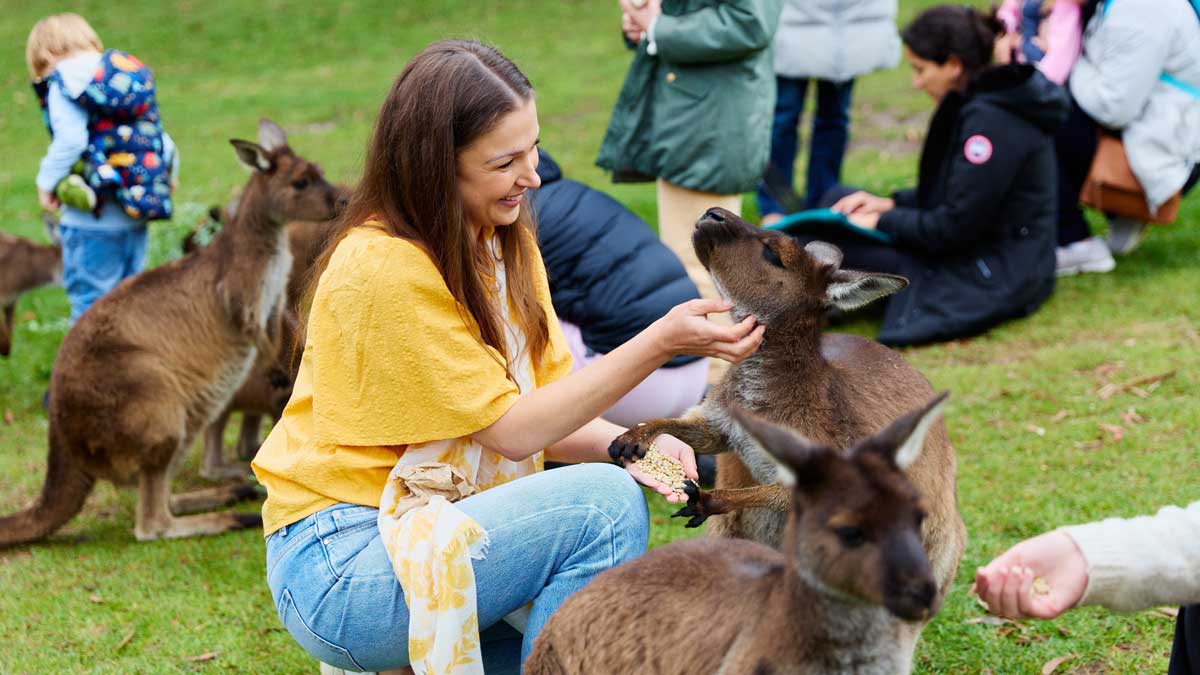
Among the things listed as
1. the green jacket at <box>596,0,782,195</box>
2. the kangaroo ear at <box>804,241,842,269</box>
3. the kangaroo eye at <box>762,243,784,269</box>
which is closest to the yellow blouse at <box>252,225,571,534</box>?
the kangaroo eye at <box>762,243,784,269</box>

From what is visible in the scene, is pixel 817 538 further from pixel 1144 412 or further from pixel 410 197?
pixel 1144 412

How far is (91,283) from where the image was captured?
5.72 meters

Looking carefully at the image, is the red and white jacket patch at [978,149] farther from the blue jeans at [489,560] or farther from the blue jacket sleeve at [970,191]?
the blue jeans at [489,560]

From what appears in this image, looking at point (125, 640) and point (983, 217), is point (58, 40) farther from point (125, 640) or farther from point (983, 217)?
point (983, 217)

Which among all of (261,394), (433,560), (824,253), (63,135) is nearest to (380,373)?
(433,560)

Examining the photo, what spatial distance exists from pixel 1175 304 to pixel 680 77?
2.49 meters

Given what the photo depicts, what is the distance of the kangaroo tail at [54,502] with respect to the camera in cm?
414

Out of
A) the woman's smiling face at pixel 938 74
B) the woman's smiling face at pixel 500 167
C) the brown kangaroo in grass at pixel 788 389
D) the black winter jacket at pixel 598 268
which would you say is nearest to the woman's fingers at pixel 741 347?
the brown kangaroo in grass at pixel 788 389

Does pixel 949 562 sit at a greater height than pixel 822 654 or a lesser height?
lesser

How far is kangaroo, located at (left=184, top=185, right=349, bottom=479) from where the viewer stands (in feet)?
15.5

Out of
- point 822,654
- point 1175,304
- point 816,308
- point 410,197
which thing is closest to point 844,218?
point 1175,304

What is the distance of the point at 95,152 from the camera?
216 inches

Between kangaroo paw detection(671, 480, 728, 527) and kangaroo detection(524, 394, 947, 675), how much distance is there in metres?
0.24

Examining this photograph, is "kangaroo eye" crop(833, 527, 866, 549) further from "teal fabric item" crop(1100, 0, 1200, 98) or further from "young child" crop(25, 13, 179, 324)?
"teal fabric item" crop(1100, 0, 1200, 98)
